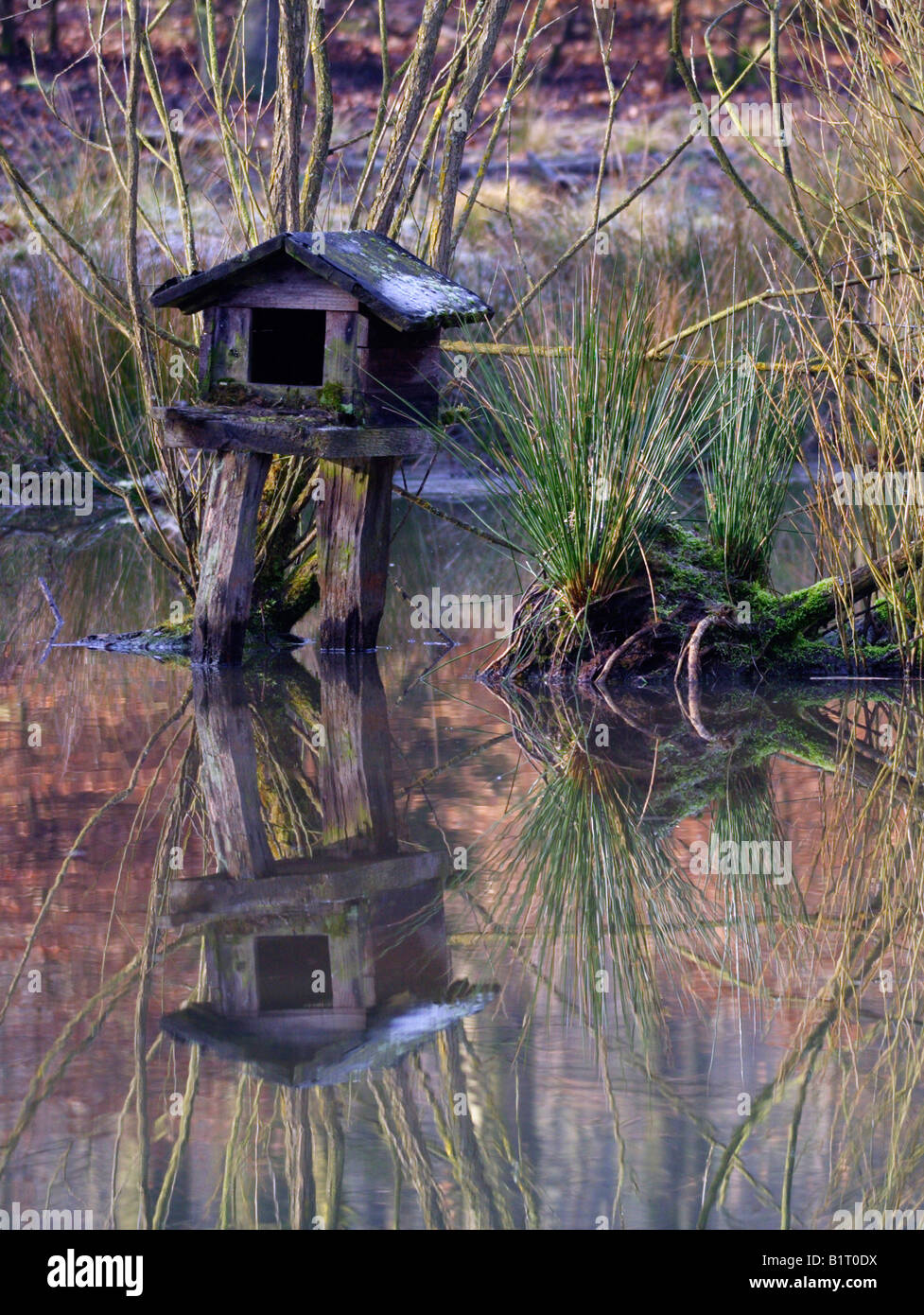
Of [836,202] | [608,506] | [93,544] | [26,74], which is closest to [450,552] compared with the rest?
[93,544]

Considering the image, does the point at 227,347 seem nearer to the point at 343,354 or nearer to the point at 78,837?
the point at 343,354

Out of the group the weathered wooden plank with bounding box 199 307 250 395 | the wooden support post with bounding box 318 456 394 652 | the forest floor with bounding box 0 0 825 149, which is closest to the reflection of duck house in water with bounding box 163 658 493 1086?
the wooden support post with bounding box 318 456 394 652

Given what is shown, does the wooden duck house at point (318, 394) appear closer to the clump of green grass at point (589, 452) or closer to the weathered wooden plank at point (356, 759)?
the weathered wooden plank at point (356, 759)

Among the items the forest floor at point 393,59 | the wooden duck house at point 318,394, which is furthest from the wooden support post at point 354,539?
the forest floor at point 393,59

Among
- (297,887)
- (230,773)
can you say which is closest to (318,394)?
(230,773)

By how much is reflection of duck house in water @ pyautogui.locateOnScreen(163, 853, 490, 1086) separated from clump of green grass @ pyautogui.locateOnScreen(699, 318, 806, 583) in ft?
7.20

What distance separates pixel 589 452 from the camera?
15.3 feet

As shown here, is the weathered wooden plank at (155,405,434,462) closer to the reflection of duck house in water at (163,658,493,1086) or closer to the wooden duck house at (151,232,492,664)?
the wooden duck house at (151,232,492,664)

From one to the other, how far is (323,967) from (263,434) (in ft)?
7.81

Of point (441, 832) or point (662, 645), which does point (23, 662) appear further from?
point (441, 832)

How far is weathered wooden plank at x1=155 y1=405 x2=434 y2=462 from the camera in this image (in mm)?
4691

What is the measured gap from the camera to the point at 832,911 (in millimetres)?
2846

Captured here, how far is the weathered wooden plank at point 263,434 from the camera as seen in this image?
15.4 feet

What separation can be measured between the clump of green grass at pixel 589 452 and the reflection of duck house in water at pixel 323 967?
1771 millimetres
